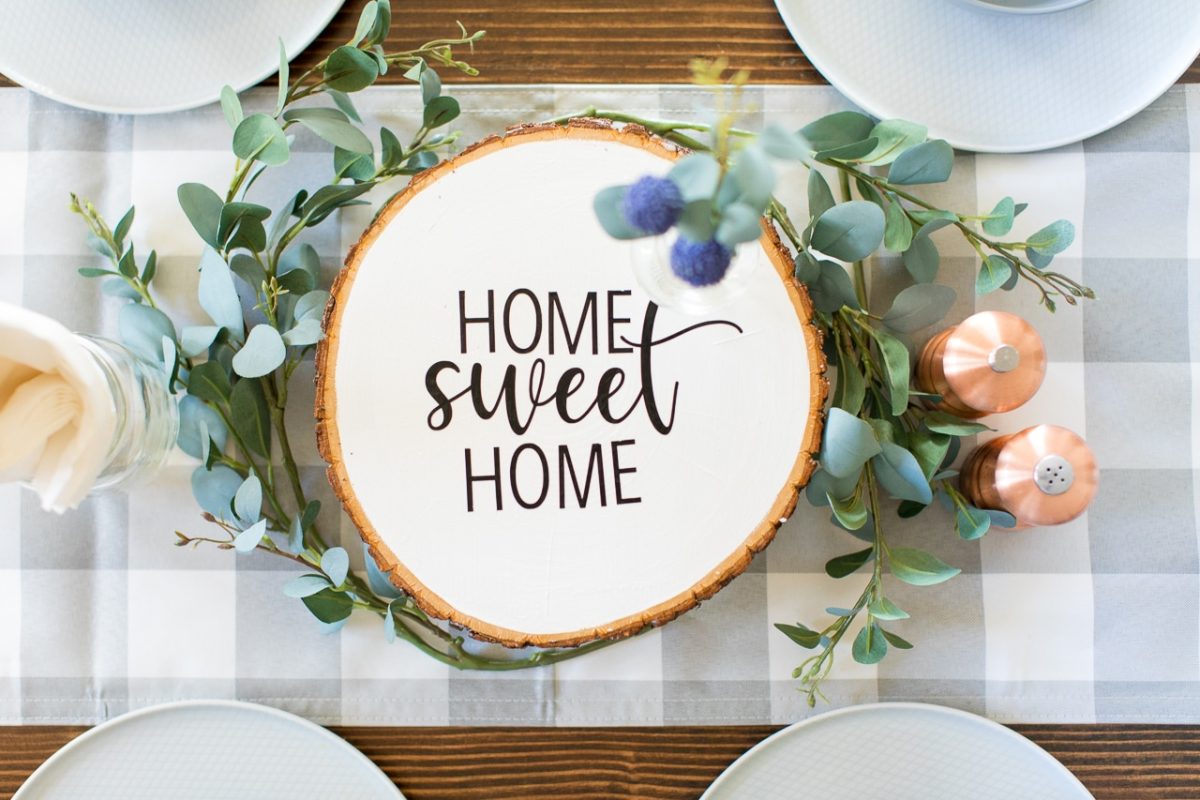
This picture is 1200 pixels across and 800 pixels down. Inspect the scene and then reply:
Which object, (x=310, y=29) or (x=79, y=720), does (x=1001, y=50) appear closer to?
(x=310, y=29)

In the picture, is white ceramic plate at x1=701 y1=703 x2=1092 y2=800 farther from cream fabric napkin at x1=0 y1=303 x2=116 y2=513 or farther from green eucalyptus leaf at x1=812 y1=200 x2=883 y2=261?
cream fabric napkin at x1=0 y1=303 x2=116 y2=513

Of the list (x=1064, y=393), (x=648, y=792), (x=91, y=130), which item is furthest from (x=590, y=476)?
(x=91, y=130)

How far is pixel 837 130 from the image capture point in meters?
0.65

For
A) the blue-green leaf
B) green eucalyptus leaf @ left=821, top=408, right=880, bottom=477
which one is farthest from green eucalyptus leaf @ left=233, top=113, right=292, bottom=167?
green eucalyptus leaf @ left=821, top=408, right=880, bottom=477

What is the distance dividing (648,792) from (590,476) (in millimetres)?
307

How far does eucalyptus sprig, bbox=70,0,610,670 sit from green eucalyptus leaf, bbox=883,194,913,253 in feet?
1.16

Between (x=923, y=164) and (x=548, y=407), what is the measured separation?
340 millimetres

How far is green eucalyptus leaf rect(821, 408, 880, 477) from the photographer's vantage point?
0.59 metres

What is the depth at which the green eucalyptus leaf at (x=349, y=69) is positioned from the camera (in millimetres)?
643

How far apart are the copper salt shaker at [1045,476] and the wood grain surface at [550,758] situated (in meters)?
0.22

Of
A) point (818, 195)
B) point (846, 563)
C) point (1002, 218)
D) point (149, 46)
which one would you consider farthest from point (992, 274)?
point (149, 46)

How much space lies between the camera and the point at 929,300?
0.65 meters

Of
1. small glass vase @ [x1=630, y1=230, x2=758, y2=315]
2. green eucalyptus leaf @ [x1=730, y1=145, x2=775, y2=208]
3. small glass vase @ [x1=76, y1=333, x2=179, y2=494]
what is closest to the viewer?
green eucalyptus leaf @ [x1=730, y1=145, x2=775, y2=208]

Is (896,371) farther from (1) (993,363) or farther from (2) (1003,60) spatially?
(2) (1003,60)
